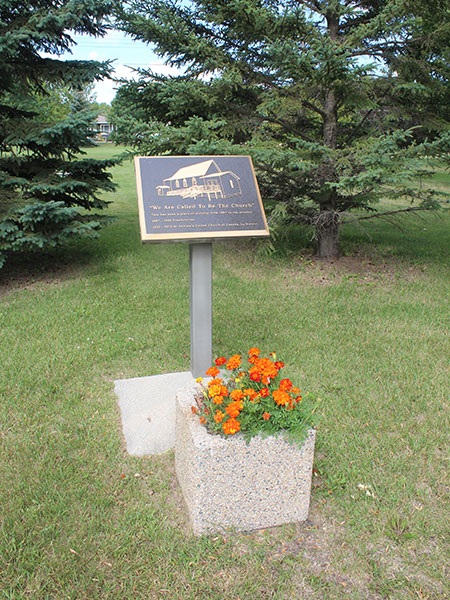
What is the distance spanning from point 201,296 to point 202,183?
0.85 meters

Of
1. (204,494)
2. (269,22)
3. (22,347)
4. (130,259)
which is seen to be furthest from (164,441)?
(269,22)

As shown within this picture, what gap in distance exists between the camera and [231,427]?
2508mm

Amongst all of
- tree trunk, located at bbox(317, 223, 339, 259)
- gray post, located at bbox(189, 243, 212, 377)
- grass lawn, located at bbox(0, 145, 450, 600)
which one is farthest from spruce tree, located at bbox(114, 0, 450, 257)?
gray post, located at bbox(189, 243, 212, 377)

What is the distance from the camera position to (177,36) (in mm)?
7121

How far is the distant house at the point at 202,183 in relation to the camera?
356cm

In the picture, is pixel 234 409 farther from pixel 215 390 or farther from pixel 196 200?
pixel 196 200

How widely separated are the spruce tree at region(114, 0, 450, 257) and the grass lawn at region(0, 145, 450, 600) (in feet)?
4.59

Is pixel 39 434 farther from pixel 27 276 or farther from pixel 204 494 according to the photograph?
pixel 27 276

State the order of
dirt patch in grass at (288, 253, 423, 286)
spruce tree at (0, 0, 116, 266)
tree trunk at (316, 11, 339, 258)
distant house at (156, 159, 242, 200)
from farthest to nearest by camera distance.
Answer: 1. dirt patch in grass at (288, 253, 423, 286)
2. tree trunk at (316, 11, 339, 258)
3. spruce tree at (0, 0, 116, 266)
4. distant house at (156, 159, 242, 200)

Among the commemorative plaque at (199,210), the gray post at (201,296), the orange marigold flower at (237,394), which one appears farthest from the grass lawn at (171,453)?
the commemorative plaque at (199,210)

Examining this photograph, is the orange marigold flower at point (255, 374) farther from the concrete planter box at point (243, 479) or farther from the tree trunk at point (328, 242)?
the tree trunk at point (328, 242)

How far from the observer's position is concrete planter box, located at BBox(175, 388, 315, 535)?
2.58 meters

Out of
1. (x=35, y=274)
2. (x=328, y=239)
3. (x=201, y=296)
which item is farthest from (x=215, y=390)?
(x=328, y=239)

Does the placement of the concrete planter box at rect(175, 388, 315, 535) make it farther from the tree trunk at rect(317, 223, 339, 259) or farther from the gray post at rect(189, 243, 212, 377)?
the tree trunk at rect(317, 223, 339, 259)
